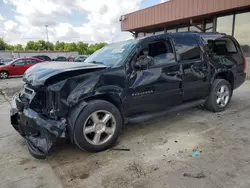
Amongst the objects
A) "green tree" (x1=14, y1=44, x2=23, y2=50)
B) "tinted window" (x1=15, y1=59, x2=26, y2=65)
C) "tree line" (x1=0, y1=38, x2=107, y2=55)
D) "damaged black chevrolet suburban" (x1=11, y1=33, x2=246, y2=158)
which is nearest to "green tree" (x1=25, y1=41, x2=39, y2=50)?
"tree line" (x1=0, y1=38, x2=107, y2=55)

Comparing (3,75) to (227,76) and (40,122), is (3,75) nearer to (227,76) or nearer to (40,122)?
(40,122)

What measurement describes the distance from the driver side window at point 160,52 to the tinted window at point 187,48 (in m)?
0.20

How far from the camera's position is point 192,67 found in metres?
3.99

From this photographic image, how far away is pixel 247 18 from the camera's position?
9.16 metres

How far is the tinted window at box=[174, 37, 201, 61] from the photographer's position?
3.86m

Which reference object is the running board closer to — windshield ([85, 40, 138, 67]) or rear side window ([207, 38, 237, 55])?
windshield ([85, 40, 138, 67])

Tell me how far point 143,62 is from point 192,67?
4.13 ft

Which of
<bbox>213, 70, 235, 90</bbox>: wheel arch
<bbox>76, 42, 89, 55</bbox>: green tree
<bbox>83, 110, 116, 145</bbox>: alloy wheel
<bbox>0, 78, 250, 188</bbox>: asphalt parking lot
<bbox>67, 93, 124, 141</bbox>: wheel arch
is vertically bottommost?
Result: <bbox>0, 78, 250, 188</bbox>: asphalt parking lot

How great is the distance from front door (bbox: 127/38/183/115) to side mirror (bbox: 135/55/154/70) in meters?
0.05

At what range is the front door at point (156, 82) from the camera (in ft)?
10.8

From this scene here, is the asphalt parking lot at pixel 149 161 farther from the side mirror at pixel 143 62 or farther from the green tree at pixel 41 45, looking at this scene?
the green tree at pixel 41 45

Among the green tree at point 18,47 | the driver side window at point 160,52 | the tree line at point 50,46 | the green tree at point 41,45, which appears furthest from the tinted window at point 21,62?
the green tree at point 18,47

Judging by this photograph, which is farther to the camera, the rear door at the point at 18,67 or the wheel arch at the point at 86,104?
the rear door at the point at 18,67

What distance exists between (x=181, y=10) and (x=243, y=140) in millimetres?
9423
